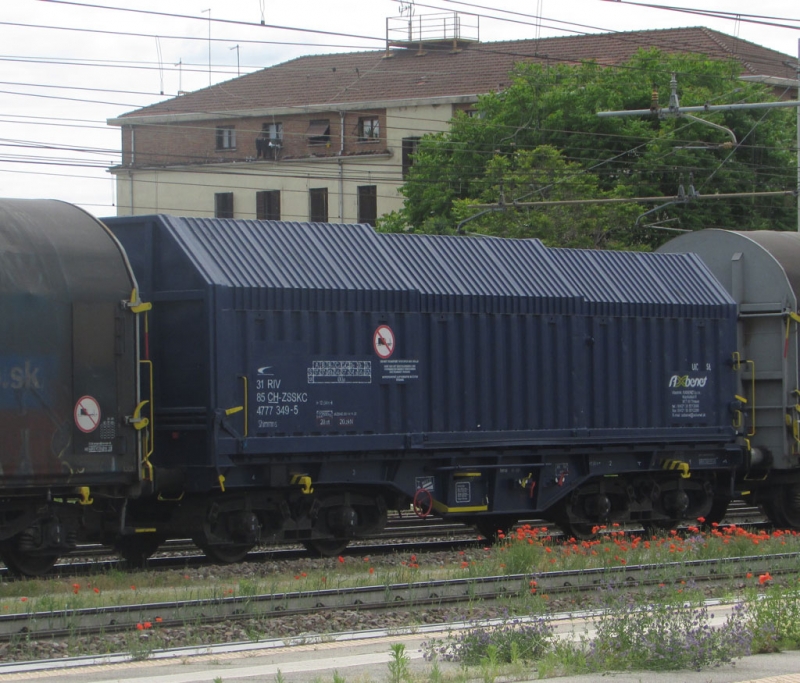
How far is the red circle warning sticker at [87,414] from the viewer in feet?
45.6

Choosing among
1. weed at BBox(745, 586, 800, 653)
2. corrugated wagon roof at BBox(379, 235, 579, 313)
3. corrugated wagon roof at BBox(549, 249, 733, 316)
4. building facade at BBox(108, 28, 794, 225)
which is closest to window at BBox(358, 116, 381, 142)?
building facade at BBox(108, 28, 794, 225)

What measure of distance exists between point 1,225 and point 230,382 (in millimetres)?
3003

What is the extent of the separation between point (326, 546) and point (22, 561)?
3.77 m

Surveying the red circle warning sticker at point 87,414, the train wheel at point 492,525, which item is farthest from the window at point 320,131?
the red circle warning sticker at point 87,414

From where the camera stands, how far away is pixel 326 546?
643 inches

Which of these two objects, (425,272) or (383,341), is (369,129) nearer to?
(425,272)

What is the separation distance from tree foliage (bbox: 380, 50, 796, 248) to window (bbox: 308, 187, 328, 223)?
13523mm

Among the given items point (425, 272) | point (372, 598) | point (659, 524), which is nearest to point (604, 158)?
point (659, 524)

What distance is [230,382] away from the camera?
1514 cm

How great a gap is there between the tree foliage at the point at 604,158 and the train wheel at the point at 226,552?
23.6 metres

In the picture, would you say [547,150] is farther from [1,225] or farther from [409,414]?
[1,225]

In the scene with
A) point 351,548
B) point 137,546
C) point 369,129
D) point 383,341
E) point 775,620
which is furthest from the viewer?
point 369,129

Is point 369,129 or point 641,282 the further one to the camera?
point 369,129

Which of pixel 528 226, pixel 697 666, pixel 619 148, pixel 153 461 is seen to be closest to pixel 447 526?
pixel 153 461
